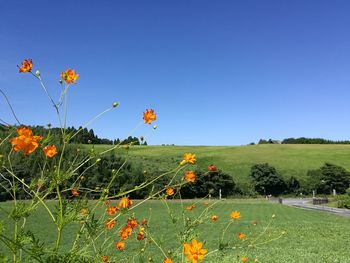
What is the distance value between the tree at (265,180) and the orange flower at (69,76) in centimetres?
3322

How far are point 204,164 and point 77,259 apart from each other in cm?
4309

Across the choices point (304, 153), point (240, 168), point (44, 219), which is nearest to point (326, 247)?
point (44, 219)

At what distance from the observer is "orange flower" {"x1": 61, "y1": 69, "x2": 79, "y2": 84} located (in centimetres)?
199

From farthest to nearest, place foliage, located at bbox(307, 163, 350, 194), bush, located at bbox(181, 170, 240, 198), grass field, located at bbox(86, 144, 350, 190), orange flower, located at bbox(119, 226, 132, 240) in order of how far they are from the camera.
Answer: grass field, located at bbox(86, 144, 350, 190)
foliage, located at bbox(307, 163, 350, 194)
bush, located at bbox(181, 170, 240, 198)
orange flower, located at bbox(119, 226, 132, 240)

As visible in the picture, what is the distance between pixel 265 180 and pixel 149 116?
108 ft

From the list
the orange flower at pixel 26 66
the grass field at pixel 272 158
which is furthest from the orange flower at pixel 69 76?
the grass field at pixel 272 158

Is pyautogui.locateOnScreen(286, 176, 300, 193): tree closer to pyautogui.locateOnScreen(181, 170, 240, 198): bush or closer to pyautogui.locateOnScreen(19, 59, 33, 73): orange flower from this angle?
pyautogui.locateOnScreen(181, 170, 240, 198): bush

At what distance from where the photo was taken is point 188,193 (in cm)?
2917

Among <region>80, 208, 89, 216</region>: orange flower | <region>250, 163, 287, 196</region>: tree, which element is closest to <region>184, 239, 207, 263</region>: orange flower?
<region>80, 208, 89, 216</region>: orange flower

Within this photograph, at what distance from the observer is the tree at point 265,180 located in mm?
34247

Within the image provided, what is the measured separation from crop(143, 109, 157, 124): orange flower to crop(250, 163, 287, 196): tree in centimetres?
3294

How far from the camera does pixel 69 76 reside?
6.57 ft

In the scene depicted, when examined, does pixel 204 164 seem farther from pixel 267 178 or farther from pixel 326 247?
pixel 326 247

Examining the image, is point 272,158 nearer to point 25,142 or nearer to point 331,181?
point 331,181
